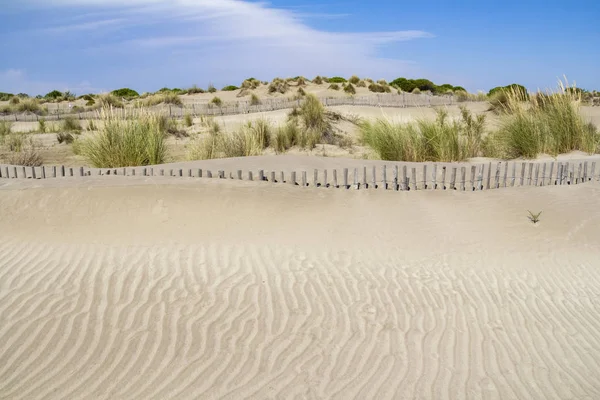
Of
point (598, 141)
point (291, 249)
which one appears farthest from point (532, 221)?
point (598, 141)

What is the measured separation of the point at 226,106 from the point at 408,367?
1026 inches

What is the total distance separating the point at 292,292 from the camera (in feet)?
19.4

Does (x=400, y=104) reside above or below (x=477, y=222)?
above

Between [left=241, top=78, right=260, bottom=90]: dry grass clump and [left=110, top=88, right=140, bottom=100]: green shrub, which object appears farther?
[left=110, top=88, right=140, bottom=100]: green shrub

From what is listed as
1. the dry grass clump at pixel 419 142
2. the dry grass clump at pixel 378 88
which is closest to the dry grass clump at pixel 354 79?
the dry grass clump at pixel 378 88

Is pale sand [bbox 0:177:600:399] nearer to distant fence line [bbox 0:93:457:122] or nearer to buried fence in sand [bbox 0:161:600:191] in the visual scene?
buried fence in sand [bbox 0:161:600:191]

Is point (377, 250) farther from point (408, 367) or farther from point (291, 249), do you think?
point (408, 367)

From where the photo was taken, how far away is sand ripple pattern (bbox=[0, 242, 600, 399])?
14.2ft

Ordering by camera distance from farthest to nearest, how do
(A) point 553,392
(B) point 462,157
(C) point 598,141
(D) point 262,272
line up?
(C) point 598,141
(B) point 462,157
(D) point 262,272
(A) point 553,392

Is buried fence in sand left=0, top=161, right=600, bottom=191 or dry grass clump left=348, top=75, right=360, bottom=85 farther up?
dry grass clump left=348, top=75, right=360, bottom=85

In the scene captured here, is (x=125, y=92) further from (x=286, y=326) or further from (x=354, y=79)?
(x=286, y=326)

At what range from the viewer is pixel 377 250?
23.4 feet

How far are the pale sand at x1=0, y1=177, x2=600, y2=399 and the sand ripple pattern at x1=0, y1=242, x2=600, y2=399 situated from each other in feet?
0.07

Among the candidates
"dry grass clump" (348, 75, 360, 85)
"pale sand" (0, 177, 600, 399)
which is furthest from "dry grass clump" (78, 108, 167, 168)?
"dry grass clump" (348, 75, 360, 85)
